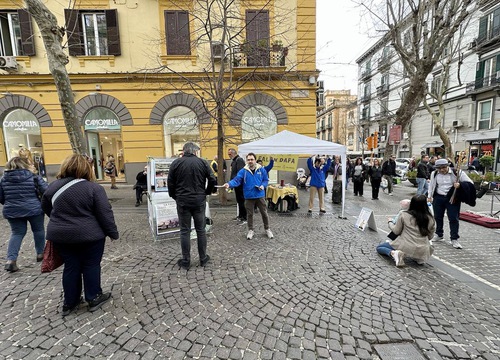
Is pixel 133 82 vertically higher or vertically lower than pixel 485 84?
lower

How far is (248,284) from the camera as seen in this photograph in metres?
3.27

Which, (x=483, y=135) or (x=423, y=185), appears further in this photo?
(x=483, y=135)

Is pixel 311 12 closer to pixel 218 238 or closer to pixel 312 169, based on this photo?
pixel 312 169

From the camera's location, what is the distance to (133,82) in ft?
42.3


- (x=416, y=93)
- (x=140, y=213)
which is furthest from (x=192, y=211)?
(x=416, y=93)

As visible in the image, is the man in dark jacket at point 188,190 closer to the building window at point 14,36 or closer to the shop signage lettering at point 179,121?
the shop signage lettering at point 179,121

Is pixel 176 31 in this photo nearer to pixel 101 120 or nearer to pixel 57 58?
pixel 101 120

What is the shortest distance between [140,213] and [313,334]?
6.68 meters

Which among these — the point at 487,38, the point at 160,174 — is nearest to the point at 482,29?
the point at 487,38

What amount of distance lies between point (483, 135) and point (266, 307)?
29.9 m

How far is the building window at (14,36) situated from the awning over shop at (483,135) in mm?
34173

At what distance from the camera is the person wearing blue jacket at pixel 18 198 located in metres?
3.54

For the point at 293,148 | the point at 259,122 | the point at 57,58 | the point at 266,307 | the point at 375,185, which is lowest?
the point at 266,307

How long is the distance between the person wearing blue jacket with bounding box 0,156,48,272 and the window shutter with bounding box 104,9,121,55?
11585 millimetres
